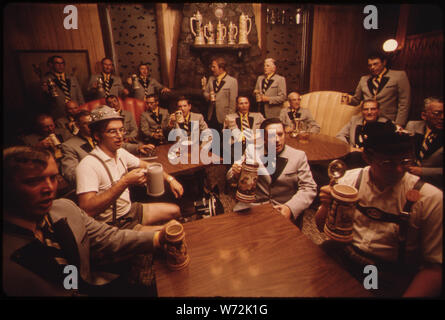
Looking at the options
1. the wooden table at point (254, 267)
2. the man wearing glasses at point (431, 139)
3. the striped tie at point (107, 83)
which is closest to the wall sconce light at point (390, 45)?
the man wearing glasses at point (431, 139)

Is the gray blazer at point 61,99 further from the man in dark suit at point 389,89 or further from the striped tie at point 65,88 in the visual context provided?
the man in dark suit at point 389,89

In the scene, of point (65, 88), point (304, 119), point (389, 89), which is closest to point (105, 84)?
point (65, 88)

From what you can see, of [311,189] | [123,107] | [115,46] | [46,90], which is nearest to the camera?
[311,189]

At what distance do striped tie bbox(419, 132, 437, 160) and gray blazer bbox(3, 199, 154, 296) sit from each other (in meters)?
2.62

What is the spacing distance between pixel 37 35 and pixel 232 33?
13.5 feet

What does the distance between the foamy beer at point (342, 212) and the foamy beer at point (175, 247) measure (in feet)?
2.41

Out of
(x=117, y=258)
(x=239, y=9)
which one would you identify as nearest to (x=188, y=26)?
A: (x=239, y=9)

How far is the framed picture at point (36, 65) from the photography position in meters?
4.54

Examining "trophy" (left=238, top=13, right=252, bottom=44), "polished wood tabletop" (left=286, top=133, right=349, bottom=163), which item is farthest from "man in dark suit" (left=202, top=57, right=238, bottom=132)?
"polished wood tabletop" (left=286, top=133, right=349, bottom=163)

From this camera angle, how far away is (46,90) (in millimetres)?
3795

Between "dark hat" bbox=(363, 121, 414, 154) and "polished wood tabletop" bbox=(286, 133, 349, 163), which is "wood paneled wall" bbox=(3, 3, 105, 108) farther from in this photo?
"dark hat" bbox=(363, 121, 414, 154)

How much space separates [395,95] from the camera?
3.61 meters

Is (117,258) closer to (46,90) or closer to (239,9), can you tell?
(46,90)

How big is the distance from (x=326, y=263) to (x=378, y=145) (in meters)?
0.67
